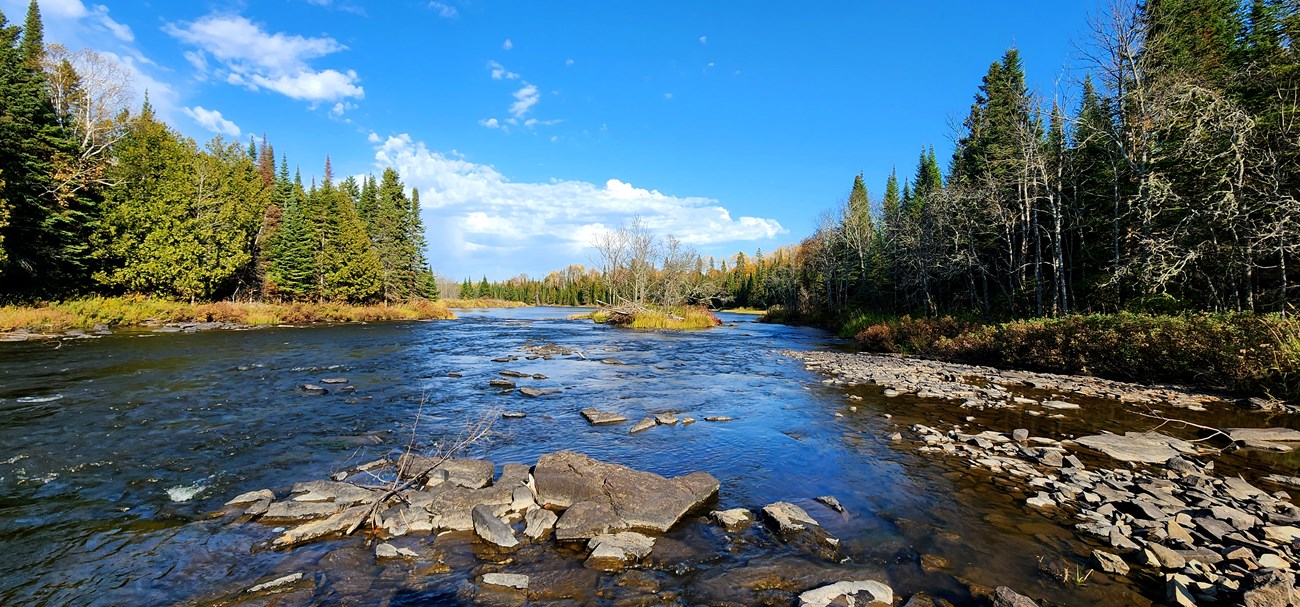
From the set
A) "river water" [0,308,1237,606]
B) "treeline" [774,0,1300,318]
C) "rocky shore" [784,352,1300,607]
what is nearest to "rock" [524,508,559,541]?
"river water" [0,308,1237,606]

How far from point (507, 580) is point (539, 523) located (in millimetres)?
1145

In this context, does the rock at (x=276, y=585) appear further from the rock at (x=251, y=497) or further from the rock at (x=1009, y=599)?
the rock at (x=1009, y=599)

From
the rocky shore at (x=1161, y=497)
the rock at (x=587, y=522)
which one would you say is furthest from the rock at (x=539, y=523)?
the rocky shore at (x=1161, y=497)

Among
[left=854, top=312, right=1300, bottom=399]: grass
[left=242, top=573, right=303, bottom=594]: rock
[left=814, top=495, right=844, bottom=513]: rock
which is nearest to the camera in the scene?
[left=242, top=573, right=303, bottom=594]: rock

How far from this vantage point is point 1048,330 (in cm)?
1756

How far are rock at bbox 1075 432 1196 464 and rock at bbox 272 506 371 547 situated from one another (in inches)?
426

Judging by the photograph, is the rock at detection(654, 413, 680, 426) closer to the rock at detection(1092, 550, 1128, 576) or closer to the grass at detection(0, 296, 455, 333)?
the rock at detection(1092, 550, 1128, 576)

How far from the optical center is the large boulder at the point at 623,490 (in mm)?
5848

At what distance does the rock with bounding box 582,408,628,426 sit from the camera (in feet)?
34.7

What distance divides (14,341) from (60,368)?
958 cm

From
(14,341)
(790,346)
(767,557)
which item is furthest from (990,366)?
(14,341)

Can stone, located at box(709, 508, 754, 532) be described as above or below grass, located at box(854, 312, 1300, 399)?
below

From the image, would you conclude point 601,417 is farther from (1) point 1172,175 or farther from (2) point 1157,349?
(1) point 1172,175

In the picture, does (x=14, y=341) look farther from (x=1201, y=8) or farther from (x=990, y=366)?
(x=1201, y=8)
